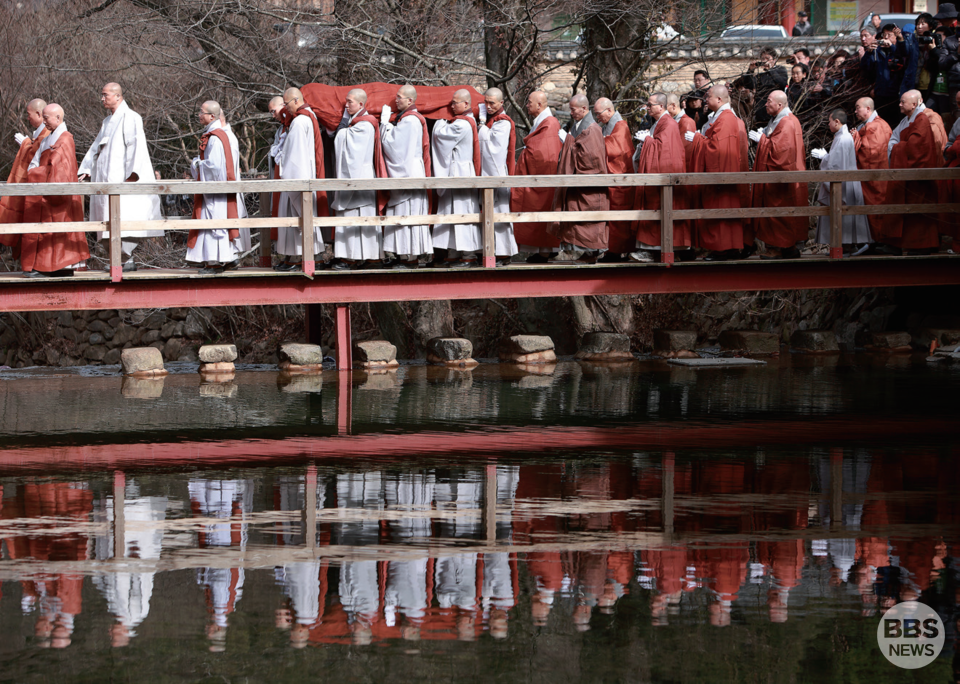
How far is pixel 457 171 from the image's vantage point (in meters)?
11.6

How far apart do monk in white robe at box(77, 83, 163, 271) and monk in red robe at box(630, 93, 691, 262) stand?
446 centimetres

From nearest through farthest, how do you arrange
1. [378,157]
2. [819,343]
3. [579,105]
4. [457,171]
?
1. [378,157]
2. [579,105]
3. [457,171]
4. [819,343]

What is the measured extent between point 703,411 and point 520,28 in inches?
272

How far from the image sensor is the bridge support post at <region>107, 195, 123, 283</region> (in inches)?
408

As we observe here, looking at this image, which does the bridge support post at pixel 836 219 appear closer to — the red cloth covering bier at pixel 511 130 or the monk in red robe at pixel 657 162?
the monk in red robe at pixel 657 162

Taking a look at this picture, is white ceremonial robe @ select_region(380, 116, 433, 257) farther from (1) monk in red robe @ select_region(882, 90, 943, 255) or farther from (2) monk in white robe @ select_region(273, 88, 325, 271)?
(1) monk in red robe @ select_region(882, 90, 943, 255)

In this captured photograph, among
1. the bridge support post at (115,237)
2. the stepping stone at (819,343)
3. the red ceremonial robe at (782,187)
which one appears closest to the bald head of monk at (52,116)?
the bridge support post at (115,237)

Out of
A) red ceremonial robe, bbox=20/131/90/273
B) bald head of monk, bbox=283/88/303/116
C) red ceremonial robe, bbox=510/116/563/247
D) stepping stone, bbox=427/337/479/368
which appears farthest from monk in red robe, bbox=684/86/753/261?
red ceremonial robe, bbox=20/131/90/273

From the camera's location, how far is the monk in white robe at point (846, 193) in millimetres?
12234

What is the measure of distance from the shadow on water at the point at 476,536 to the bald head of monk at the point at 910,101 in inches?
139

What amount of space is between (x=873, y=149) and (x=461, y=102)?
13.6 ft

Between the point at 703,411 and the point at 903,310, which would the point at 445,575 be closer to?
the point at 703,411

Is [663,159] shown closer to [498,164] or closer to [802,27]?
[498,164]

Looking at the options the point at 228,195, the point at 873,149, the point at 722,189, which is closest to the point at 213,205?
the point at 228,195
